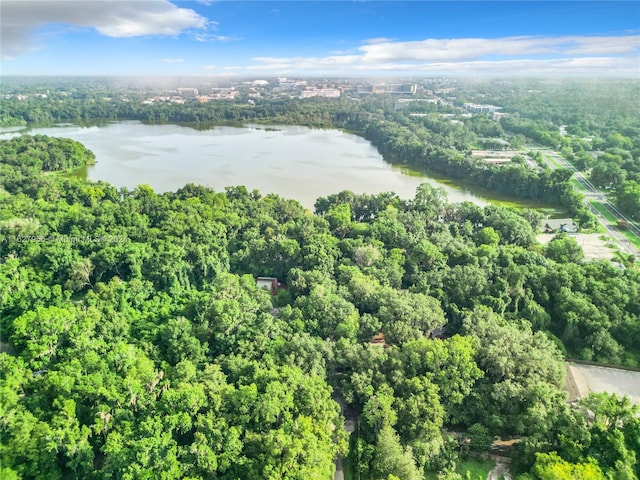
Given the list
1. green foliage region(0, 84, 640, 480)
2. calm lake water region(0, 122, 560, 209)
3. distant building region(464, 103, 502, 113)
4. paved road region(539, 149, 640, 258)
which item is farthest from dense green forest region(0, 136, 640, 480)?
distant building region(464, 103, 502, 113)

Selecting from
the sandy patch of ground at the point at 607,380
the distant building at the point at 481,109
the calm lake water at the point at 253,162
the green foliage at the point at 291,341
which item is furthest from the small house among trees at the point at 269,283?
the distant building at the point at 481,109

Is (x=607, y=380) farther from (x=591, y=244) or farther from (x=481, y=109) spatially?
(x=481, y=109)

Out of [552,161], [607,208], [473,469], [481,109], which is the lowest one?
[473,469]

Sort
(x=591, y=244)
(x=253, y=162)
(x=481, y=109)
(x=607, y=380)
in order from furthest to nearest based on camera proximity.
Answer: (x=481, y=109) → (x=253, y=162) → (x=591, y=244) → (x=607, y=380)

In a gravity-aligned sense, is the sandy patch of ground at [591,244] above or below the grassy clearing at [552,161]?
below

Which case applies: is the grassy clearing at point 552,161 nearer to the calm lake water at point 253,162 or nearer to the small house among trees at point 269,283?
the calm lake water at point 253,162

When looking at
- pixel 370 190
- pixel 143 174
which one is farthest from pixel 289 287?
pixel 143 174

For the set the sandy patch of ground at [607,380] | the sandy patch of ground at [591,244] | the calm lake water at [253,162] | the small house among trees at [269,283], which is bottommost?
the sandy patch of ground at [607,380]

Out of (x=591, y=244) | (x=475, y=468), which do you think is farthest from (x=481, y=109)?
(x=475, y=468)
